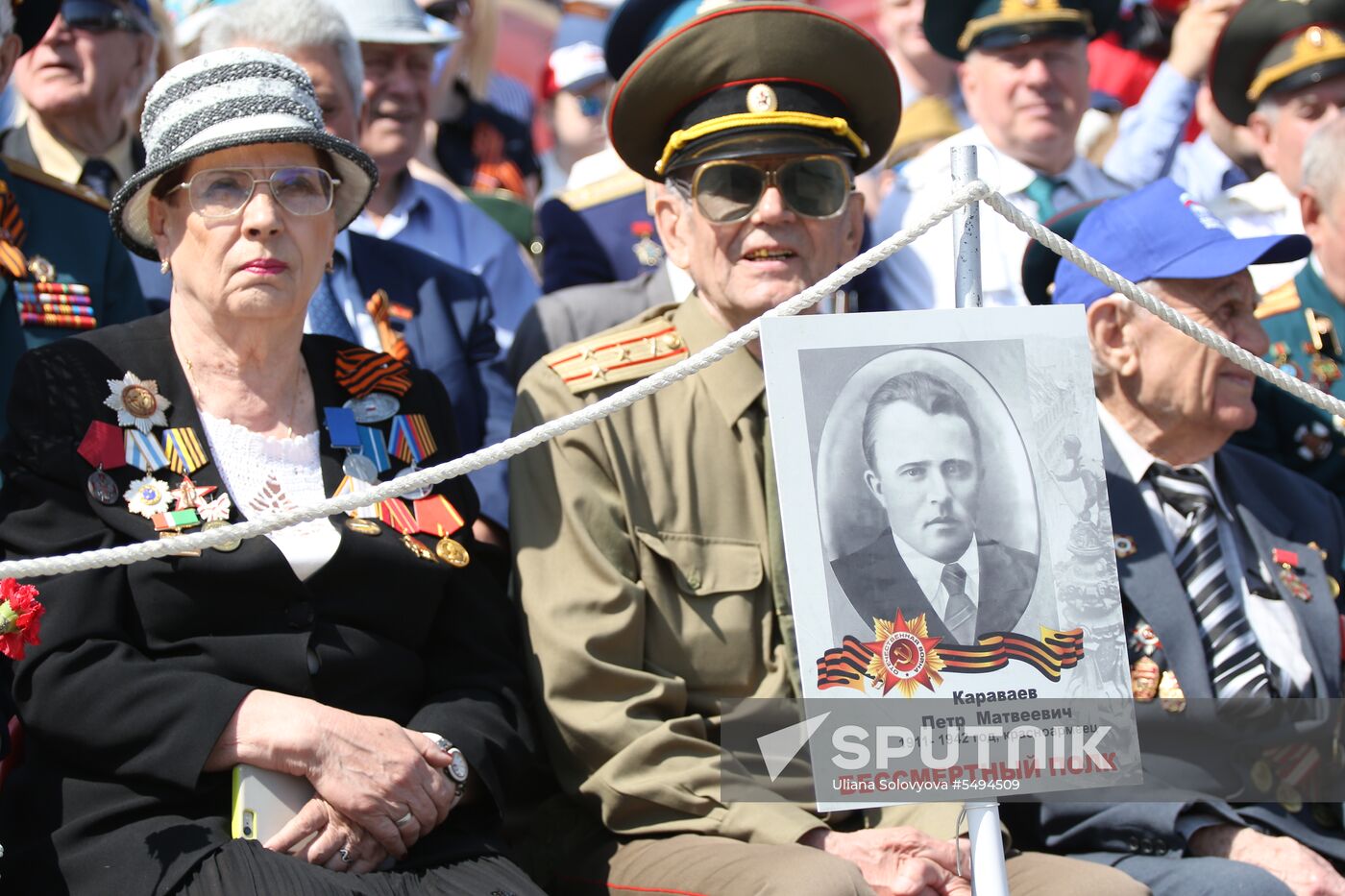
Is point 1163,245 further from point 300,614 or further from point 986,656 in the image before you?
point 300,614

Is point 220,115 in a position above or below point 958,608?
above

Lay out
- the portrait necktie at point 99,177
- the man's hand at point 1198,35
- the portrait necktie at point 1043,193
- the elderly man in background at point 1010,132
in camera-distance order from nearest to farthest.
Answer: the portrait necktie at point 99,177 → the elderly man in background at point 1010,132 → the portrait necktie at point 1043,193 → the man's hand at point 1198,35

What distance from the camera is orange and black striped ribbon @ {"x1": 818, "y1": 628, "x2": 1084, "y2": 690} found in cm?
283

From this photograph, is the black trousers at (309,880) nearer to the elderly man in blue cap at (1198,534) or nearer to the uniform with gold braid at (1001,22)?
the elderly man in blue cap at (1198,534)

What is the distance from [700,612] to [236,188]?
54.3 inches

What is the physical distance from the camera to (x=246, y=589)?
11.1 ft

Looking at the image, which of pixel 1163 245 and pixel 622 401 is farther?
pixel 1163 245

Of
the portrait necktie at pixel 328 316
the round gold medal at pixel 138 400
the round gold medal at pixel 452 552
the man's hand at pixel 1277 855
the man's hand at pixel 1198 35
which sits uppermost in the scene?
the man's hand at pixel 1198 35

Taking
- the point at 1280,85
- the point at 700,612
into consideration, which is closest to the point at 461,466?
the point at 700,612

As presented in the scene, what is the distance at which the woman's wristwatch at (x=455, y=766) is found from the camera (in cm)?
343

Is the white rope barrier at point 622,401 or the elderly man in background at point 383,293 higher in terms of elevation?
the elderly man in background at point 383,293

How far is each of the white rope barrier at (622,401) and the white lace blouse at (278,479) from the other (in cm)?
24

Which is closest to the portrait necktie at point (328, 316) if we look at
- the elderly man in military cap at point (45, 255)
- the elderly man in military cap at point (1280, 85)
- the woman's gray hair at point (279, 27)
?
the elderly man in military cap at point (45, 255)

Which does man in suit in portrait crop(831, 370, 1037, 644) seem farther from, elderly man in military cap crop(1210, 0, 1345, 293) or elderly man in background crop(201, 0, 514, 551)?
elderly man in military cap crop(1210, 0, 1345, 293)
